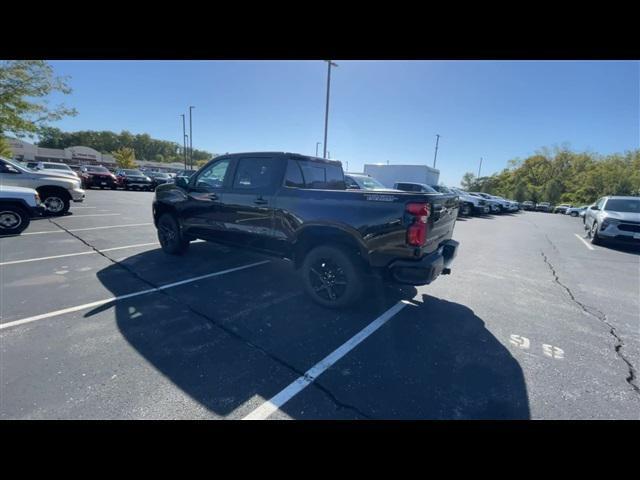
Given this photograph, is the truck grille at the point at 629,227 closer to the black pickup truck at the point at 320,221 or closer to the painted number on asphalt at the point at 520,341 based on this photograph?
the black pickup truck at the point at 320,221

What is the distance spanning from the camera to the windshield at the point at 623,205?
952 cm

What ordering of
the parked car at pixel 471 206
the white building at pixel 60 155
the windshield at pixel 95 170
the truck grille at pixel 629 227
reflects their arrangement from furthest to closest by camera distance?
1. the white building at pixel 60 155
2. the windshield at pixel 95 170
3. the parked car at pixel 471 206
4. the truck grille at pixel 629 227

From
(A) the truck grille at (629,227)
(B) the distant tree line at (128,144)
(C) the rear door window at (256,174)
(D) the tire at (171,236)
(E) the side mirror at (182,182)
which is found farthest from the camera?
(B) the distant tree line at (128,144)

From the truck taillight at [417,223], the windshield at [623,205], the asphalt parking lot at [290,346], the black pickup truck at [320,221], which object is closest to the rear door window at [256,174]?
the black pickup truck at [320,221]

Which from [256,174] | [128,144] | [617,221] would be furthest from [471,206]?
[128,144]

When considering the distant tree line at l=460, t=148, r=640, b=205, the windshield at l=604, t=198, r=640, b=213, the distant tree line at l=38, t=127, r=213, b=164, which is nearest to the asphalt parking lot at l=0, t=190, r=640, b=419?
the windshield at l=604, t=198, r=640, b=213

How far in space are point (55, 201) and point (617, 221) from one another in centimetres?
1841

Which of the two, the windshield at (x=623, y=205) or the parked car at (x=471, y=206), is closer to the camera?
the windshield at (x=623, y=205)

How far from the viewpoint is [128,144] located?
108m

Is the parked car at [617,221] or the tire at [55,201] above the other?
the parked car at [617,221]

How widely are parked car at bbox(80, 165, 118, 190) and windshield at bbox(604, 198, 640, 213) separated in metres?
29.8

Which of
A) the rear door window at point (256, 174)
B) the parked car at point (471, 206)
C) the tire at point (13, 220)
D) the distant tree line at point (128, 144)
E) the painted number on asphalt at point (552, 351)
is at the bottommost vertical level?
the painted number on asphalt at point (552, 351)

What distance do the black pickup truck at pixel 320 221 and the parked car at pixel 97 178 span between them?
73.4 feet

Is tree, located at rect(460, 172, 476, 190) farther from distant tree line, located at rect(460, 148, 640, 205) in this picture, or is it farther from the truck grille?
the truck grille
